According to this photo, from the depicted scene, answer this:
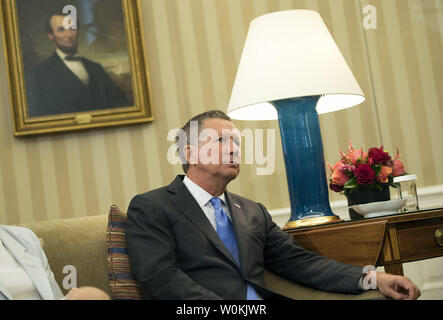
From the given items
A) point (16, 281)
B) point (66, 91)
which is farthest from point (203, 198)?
point (66, 91)

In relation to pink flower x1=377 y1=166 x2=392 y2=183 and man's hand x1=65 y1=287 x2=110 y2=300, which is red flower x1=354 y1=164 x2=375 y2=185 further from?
man's hand x1=65 y1=287 x2=110 y2=300

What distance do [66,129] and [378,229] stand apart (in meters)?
1.89

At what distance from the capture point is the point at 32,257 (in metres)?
1.96

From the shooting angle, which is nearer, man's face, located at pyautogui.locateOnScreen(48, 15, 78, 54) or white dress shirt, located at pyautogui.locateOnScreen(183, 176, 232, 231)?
white dress shirt, located at pyautogui.locateOnScreen(183, 176, 232, 231)

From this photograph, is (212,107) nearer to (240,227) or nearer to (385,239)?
(240,227)

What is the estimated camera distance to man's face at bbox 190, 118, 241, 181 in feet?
7.57

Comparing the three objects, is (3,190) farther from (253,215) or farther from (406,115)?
(406,115)

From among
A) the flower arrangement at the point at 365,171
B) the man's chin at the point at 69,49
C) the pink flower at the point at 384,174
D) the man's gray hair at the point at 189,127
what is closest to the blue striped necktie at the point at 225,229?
the man's gray hair at the point at 189,127

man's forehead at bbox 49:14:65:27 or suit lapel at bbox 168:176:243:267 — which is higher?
man's forehead at bbox 49:14:65:27

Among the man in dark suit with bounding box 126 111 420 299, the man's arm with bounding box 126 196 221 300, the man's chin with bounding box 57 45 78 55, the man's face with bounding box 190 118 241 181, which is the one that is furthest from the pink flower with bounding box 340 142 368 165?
the man's chin with bounding box 57 45 78 55

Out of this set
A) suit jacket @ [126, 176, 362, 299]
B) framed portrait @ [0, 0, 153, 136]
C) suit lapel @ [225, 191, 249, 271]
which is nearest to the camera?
suit jacket @ [126, 176, 362, 299]

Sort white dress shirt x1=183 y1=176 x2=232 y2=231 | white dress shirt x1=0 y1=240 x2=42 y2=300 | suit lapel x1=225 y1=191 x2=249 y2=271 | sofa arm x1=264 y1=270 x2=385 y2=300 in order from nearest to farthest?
white dress shirt x1=0 y1=240 x2=42 y2=300 < sofa arm x1=264 y1=270 x2=385 y2=300 < suit lapel x1=225 y1=191 x2=249 y2=271 < white dress shirt x1=183 y1=176 x2=232 y2=231
